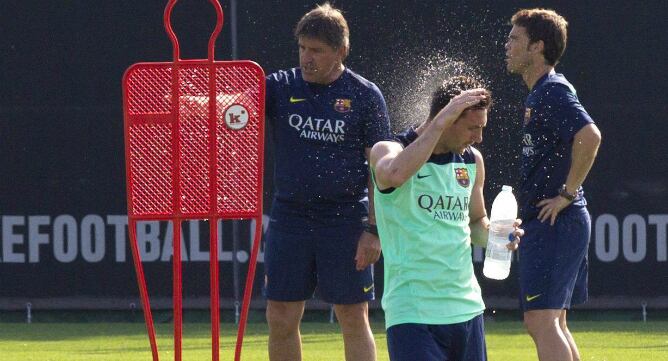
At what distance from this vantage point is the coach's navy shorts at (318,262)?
6.07m

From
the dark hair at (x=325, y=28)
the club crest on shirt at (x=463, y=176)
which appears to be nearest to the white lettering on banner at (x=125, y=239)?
the dark hair at (x=325, y=28)

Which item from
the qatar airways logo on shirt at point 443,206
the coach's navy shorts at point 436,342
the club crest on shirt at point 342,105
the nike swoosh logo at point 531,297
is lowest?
the nike swoosh logo at point 531,297

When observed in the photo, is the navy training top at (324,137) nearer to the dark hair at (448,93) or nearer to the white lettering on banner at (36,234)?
the dark hair at (448,93)

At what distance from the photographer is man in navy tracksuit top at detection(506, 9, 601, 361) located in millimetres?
5820

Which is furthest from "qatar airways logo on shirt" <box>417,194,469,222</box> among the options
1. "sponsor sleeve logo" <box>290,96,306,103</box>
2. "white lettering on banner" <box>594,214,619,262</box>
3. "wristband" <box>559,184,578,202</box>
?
"white lettering on banner" <box>594,214,619,262</box>

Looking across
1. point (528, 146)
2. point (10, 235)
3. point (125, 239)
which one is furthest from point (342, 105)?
point (10, 235)

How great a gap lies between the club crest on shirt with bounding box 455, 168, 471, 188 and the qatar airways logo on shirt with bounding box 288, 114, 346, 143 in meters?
1.50

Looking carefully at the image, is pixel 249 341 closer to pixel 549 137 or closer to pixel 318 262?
pixel 318 262

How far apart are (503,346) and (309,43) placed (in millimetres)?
3644

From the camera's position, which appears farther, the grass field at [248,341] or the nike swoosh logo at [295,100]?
the grass field at [248,341]

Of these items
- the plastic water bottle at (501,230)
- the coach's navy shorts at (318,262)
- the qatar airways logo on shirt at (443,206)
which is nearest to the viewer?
the qatar airways logo on shirt at (443,206)

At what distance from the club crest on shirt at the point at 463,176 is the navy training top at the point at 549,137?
1420 mm

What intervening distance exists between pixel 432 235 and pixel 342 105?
1708 mm

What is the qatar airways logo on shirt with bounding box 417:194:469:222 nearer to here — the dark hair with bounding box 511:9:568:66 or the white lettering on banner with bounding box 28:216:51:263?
the dark hair with bounding box 511:9:568:66
